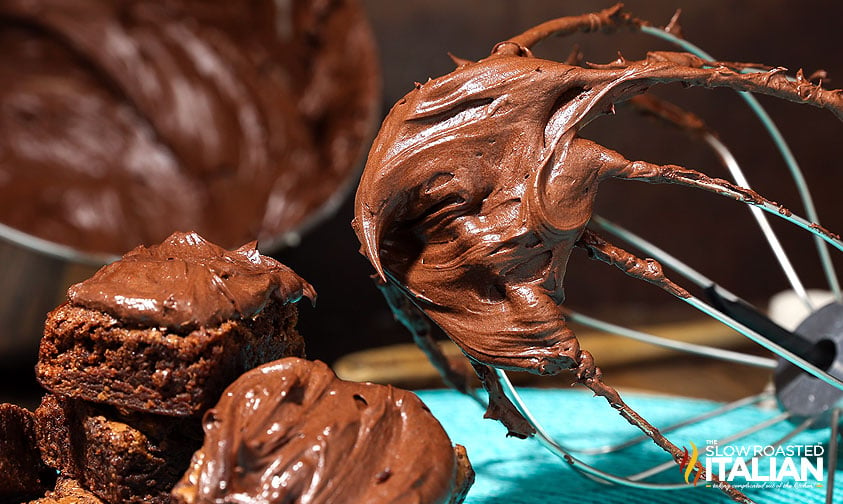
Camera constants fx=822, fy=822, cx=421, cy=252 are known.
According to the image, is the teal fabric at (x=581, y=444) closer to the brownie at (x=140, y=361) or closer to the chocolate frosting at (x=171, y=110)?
the brownie at (x=140, y=361)

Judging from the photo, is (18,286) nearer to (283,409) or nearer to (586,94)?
(283,409)

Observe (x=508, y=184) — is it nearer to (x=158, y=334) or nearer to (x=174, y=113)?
(x=158, y=334)

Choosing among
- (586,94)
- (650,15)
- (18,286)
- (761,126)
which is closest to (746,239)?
(761,126)

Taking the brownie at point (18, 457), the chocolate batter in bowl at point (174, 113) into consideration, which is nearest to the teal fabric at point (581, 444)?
the brownie at point (18, 457)

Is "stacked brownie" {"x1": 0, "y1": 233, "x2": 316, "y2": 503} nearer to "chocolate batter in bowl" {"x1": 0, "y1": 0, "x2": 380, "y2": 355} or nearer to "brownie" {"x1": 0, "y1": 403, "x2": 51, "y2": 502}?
"brownie" {"x1": 0, "y1": 403, "x2": 51, "y2": 502}

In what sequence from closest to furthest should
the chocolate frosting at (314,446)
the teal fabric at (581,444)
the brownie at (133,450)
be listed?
the chocolate frosting at (314,446) < the brownie at (133,450) < the teal fabric at (581,444)
